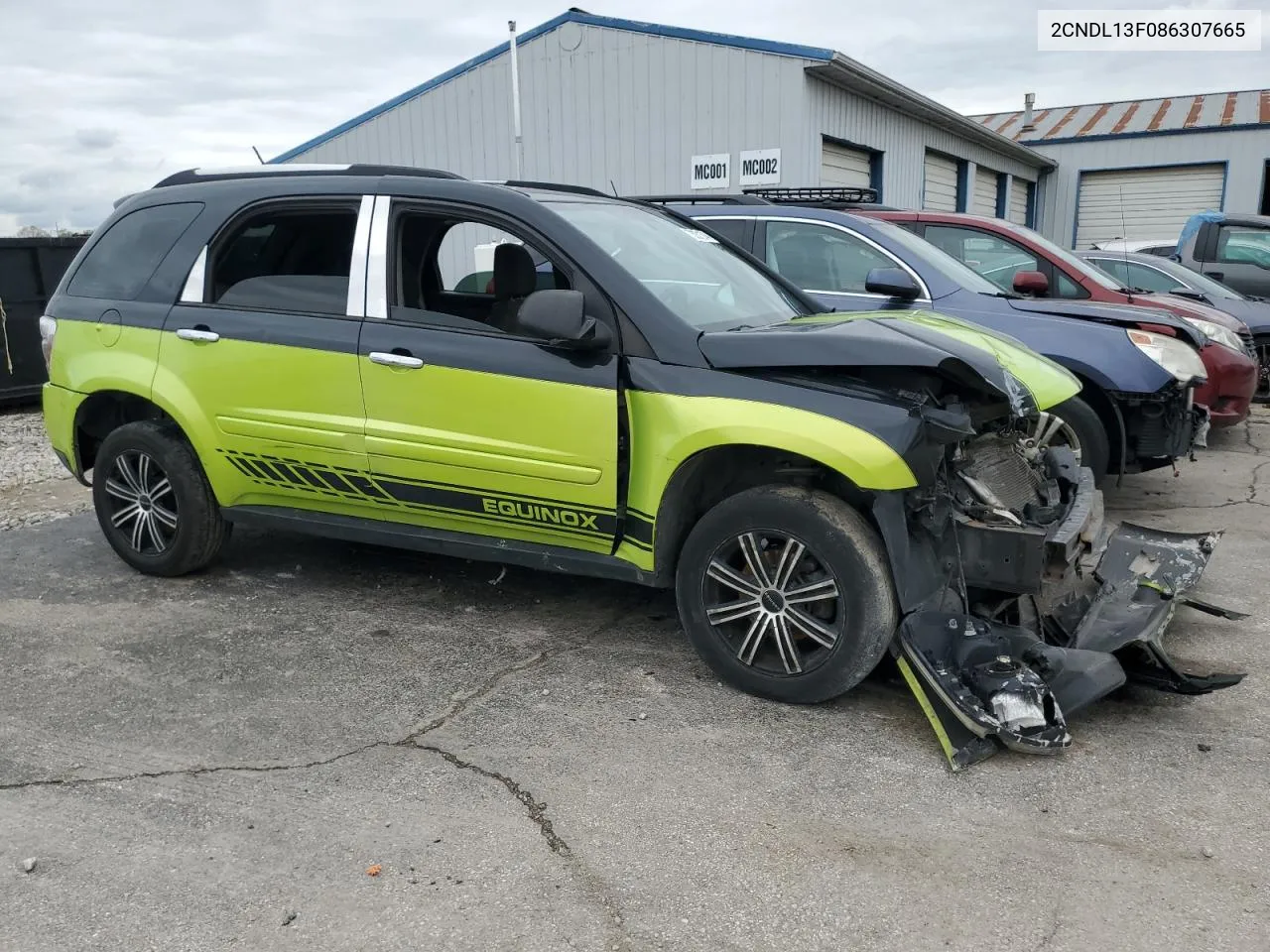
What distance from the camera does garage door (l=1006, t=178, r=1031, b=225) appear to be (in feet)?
78.3

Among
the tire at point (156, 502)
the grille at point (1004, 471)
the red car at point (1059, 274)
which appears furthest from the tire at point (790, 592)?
the red car at point (1059, 274)

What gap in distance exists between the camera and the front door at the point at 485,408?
378 cm

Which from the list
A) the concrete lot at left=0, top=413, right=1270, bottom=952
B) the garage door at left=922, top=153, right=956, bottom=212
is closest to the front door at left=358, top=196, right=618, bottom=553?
the concrete lot at left=0, top=413, right=1270, bottom=952

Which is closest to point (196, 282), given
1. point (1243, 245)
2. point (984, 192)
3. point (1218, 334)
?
point (1218, 334)

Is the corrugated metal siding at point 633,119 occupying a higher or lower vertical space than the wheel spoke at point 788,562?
higher

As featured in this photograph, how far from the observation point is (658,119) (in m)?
15.0

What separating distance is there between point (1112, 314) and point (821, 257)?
1746mm

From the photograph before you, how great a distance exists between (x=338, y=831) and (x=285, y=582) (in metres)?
2.38

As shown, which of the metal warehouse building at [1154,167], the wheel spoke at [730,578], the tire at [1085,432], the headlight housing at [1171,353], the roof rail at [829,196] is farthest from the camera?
the metal warehouse building at [1154,167]

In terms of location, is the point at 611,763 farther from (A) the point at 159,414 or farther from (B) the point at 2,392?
(B) the point at 2,392

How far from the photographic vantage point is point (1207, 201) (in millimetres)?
23859

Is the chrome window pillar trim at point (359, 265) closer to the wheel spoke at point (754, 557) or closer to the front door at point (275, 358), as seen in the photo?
the front door at point (275, 358)

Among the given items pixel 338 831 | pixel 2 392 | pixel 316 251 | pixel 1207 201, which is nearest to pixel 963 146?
pixel 1207 201

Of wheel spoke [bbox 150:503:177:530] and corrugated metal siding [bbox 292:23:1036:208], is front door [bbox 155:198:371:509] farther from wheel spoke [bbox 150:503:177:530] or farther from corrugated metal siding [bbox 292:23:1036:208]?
corrugated metal siding [bbox 292:23:1036:208]
